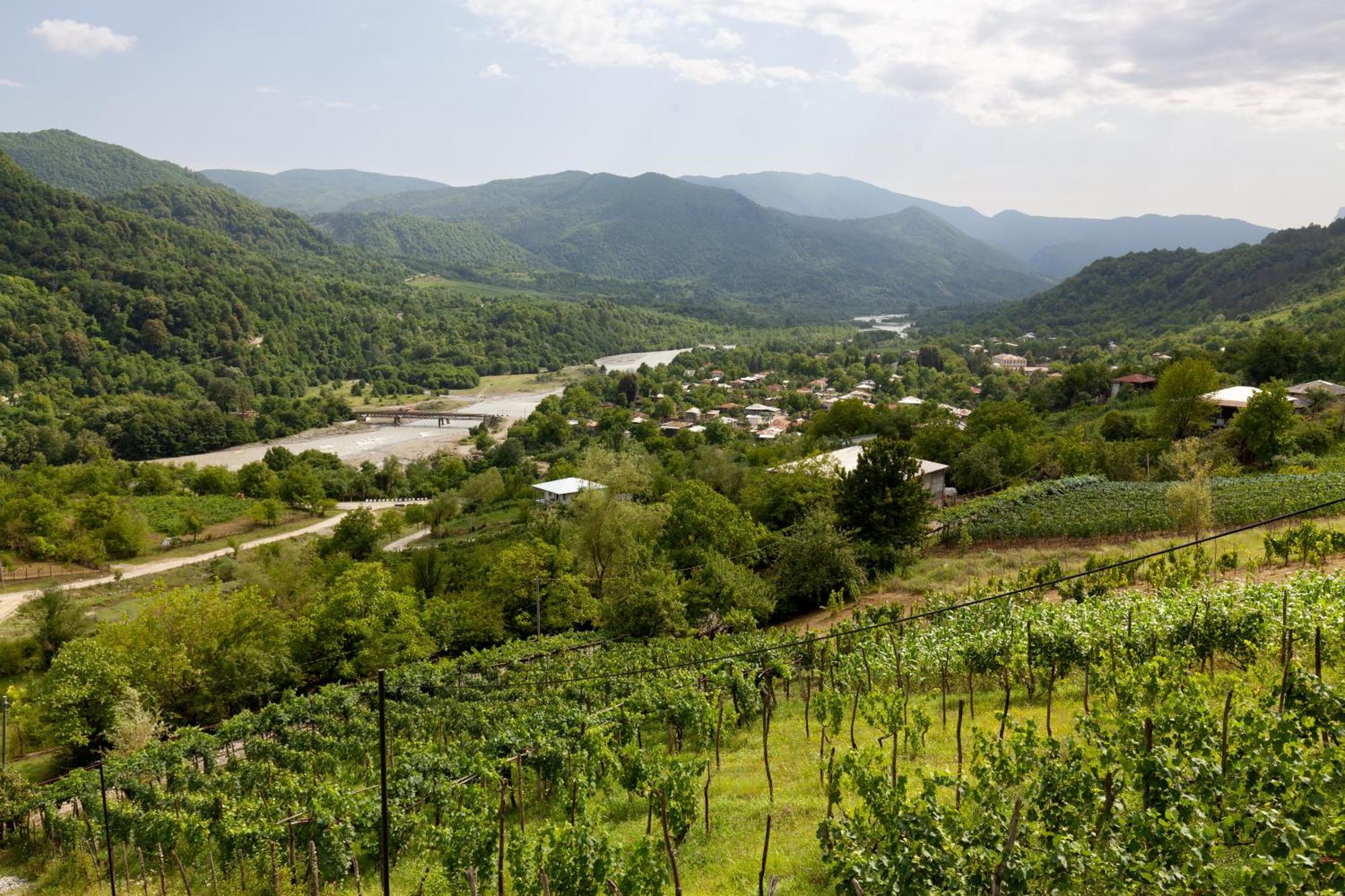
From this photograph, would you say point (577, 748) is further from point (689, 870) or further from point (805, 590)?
point (805, 590)

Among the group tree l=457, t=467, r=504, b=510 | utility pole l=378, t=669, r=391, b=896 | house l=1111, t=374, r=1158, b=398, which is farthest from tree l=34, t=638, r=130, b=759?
house l=1111, t=374, r=1158, b=398

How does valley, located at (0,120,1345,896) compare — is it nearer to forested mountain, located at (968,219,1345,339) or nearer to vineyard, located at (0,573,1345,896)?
vineyard, located at (0,573,1345,896)

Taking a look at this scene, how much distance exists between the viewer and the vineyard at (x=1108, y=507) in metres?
27.2

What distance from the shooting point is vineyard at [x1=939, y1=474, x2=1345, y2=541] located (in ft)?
89.4

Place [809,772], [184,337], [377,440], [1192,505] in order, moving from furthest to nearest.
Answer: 1. [184,337]
2. [377,440]
3. [1192,505]
4. [809,772]

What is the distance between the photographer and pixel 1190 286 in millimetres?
130750

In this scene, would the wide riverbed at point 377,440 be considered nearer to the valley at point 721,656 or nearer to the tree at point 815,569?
the valley at point 721,656

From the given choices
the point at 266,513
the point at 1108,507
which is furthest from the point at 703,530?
the point at 266,513

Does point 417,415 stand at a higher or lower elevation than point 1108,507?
lower

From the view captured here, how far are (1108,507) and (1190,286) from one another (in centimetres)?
12586

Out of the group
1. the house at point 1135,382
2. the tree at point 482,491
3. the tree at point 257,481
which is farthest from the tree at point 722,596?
the house at point 1135,382

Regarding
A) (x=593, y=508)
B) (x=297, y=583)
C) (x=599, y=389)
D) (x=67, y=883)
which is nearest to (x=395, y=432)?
(x=599, y=389)

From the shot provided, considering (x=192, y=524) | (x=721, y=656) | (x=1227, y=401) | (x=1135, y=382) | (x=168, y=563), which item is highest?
(x=1135, y=382)

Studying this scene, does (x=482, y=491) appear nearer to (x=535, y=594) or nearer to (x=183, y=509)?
(x=183, y=509)
